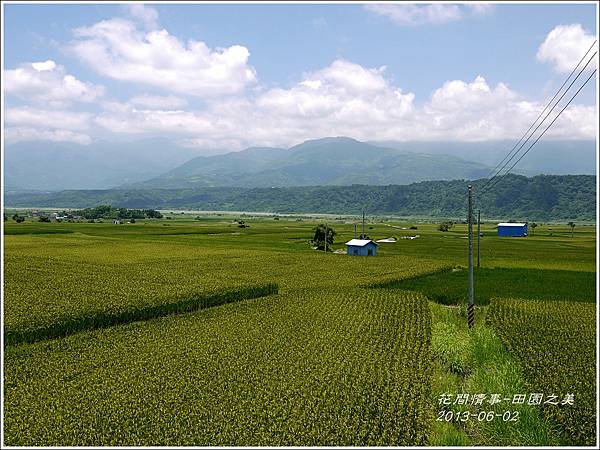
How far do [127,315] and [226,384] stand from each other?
9.97 m

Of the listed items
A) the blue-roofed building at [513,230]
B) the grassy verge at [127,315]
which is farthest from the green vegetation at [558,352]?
the blue-roofed building at [513,230]

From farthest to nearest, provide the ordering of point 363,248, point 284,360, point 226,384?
point 363,248, point 284,360, point 226,384

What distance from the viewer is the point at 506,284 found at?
33.3 m

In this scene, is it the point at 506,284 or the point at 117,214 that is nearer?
the point at 506,284

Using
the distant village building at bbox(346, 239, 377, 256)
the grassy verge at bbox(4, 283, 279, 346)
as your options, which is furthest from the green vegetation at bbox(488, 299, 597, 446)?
the distant village building at bbox(346, 239, 377, 256)

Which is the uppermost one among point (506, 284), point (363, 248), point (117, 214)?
point (117, 214)

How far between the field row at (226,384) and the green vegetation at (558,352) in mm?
3017

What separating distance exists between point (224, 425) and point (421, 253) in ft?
155

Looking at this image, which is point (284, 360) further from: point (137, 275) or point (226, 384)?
point (137, 275)

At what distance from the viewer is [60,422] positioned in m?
10.9

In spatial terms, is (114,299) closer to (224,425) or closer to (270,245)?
(224,425)

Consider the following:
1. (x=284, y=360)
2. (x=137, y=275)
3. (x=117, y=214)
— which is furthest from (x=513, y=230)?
(x=117, y=214)

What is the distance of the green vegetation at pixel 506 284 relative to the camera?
28875mm

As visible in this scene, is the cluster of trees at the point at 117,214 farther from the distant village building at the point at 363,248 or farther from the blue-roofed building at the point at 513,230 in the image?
the distant village building at the point at 363,248
